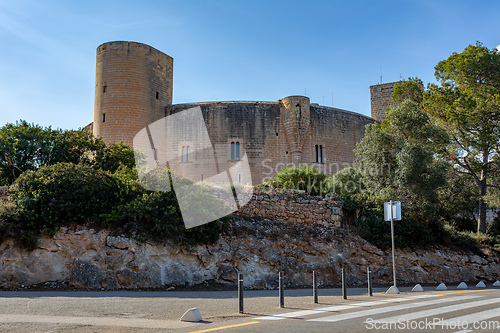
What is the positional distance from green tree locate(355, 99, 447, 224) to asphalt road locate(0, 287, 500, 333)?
33.0 ft

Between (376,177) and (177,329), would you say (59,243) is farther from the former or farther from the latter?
(376,177)

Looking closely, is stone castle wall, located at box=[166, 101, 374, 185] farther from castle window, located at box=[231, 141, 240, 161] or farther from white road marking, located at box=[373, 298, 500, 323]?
white road marking, located at box=[373, 298, 500, 323]

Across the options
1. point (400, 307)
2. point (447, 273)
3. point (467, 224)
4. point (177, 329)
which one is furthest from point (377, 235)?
point (177, 329)

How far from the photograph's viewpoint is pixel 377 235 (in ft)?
58.6

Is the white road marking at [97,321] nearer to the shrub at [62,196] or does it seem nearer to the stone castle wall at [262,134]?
the shrub at [62,196]

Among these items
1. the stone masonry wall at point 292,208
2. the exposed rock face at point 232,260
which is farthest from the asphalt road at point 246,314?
the stone masonry wall at point 292,208

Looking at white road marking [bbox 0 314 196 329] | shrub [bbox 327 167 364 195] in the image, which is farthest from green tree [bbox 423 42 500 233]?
white road marking [bbox 0 314 196 329]

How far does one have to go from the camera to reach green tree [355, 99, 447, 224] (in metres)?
19.0

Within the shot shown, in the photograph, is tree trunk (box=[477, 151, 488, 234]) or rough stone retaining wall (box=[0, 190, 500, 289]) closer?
rough stone retaining wall (box=[0, 190, 500, 289])

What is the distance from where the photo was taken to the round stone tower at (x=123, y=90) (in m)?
30.1

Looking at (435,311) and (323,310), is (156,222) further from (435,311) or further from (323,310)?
(435,311)

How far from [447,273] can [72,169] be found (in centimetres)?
1538

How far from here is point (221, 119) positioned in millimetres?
31828

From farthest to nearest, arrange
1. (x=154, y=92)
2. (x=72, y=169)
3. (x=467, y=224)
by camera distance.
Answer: (x=154, y=92) → (x=467, y=224) → (x=72, y=169)
